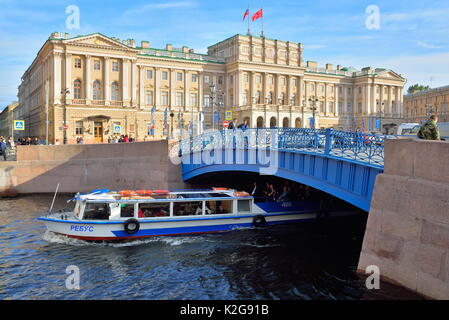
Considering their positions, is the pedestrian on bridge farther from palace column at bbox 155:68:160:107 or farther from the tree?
the tree

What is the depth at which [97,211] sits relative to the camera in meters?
20.8

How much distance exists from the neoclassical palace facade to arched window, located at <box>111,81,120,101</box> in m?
A: 0.16

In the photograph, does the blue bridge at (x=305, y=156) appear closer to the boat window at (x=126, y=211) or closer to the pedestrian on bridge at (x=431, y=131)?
the pedestrian on bridge at (x=431, y=131)

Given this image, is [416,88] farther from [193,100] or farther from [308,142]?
[308,142]

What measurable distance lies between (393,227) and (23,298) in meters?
11.3

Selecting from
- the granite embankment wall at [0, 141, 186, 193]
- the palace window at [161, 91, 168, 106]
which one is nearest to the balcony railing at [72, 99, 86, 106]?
the palace window at [161, 91, 168, 106]

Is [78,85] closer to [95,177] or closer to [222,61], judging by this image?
[222,61]

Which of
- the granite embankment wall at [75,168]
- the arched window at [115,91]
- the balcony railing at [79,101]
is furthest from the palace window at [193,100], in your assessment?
the granite embankment wall at [75,168]

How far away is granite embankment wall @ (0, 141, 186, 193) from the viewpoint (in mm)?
32281

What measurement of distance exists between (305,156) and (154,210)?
823 centimetres

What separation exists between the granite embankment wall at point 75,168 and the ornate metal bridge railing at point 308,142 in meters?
7.07

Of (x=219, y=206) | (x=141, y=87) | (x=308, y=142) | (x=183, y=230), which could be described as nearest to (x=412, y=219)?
(x=308, y=142)
